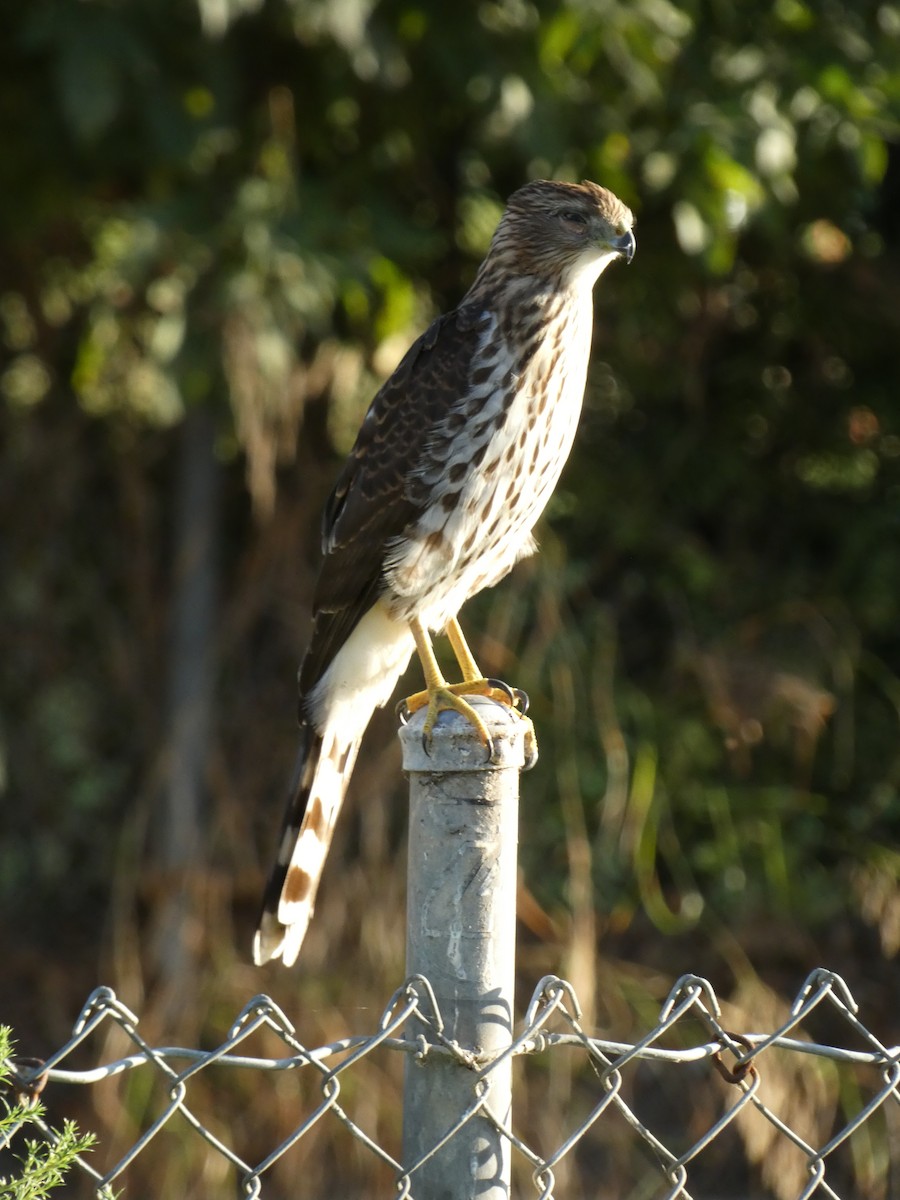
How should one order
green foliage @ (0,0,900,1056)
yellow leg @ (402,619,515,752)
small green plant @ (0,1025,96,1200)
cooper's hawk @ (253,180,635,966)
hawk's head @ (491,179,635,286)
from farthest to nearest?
green foliage @ (0,0,900,1056), hawk's head @ (491,179,635,286), cooper's hawk @ (253,180,635,966), yellow leg @ (402,619,515,752), small green plant @ (0,1025,96,1200)

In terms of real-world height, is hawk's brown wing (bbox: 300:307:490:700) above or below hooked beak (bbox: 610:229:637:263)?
below

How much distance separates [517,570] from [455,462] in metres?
1.72

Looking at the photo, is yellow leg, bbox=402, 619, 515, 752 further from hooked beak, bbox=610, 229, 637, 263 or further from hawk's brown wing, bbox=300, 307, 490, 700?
hooked beak, bbox=610, 229, 637, 263

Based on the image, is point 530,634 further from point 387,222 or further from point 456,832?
point 456,832

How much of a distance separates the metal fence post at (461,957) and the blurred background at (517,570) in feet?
7.96

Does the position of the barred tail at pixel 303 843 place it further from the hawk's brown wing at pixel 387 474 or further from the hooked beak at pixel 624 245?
the hooked beak at pixel 624 245

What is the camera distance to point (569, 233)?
3309mm

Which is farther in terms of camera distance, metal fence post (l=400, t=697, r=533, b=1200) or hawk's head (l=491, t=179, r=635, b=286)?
hawk's head (l=491, t=179, r=635, b=286)

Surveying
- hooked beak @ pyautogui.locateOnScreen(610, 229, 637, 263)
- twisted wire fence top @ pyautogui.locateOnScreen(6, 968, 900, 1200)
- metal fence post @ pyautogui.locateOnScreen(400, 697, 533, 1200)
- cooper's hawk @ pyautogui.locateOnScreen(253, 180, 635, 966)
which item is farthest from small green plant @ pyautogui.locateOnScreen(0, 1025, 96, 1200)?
hooked beak @ pyautogui.locateOnScreen(610, 229, 637, 263)

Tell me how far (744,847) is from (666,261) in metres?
1.97

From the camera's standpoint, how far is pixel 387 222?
4.15 meters

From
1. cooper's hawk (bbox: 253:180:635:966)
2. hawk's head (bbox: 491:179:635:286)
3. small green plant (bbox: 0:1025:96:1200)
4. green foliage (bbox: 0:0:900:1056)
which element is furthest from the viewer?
green foliage (bbox: 0:0:900:1056)

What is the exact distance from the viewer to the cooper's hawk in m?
3.15

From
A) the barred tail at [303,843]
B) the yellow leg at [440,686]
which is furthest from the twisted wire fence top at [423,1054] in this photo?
the barred tail at [303,843]
